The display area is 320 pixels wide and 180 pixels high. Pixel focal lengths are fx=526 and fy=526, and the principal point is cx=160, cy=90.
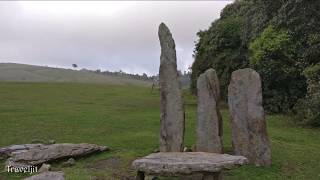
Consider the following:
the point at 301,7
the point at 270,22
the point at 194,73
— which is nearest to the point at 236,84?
the point at 301,7

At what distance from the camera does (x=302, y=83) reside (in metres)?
36.3

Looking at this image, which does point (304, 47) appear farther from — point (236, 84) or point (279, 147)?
point (236, 84)

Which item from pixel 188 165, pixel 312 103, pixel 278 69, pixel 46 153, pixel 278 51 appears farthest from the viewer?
pixel 278 69

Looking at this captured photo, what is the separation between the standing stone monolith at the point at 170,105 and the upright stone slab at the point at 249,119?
1819 millimetres

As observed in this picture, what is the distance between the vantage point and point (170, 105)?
59.7ft

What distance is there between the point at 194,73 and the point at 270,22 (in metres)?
16.0

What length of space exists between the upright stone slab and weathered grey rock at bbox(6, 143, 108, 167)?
17.4ft

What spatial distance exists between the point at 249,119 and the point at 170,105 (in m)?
2.73

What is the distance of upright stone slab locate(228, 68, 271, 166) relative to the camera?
17.6 meters

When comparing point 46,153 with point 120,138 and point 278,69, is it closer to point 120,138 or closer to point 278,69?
point 120,138

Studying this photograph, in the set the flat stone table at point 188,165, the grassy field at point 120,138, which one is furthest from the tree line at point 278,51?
the flat stone table at point 188,165

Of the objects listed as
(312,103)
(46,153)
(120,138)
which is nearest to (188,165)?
(46,153)

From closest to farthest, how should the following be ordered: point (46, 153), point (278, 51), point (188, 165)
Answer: point (188, 165) < point (46, 153) < point (278, 51)

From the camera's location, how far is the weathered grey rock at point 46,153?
1742cm
